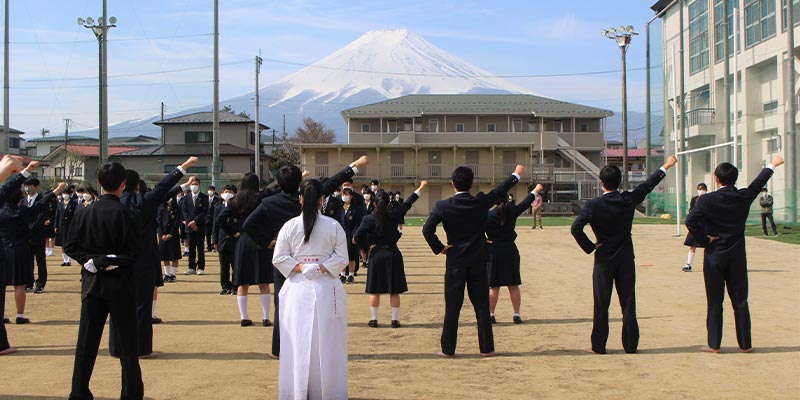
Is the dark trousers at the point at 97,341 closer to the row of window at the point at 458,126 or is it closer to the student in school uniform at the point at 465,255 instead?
the student in school uniform at the point at 465,255

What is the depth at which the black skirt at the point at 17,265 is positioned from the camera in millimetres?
10219

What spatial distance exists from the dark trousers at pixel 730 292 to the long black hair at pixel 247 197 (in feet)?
19.7

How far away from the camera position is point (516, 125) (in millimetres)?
64250

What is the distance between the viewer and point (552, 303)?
12.4 m

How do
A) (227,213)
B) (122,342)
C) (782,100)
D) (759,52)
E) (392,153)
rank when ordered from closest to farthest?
(122,342) < (227,213) < (782,100) < (759,52) < (392,153)

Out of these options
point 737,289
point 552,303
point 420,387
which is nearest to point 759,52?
point 552,303

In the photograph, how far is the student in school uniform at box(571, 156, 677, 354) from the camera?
8117mm

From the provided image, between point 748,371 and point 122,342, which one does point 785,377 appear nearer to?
point 748,371

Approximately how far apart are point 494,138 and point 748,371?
184 ft

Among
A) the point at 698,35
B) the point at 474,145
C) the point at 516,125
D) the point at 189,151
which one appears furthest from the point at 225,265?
the point at 516,125

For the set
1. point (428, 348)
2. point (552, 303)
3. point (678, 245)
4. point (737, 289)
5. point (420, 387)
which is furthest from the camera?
point (678, 245)

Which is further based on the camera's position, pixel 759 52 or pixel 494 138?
pixel 494 138

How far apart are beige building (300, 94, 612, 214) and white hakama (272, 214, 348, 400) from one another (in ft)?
157

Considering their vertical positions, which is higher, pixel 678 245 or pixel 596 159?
pixel 596 159
